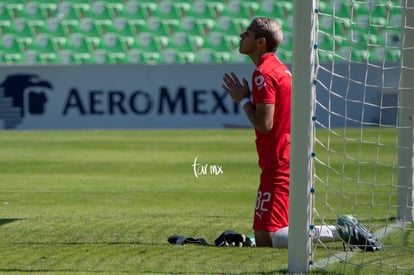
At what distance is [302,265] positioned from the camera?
225 inches

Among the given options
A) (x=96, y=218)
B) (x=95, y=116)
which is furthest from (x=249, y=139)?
(x=96, y=218)

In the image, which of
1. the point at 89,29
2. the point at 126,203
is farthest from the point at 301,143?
the point at 89,29

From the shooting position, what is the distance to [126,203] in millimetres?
10297

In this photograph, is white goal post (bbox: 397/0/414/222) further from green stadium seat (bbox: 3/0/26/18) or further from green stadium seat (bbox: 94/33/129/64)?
green stadium seat (bbox: 3/0/26/18)

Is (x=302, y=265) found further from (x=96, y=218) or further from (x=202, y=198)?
(x=202, y=198)

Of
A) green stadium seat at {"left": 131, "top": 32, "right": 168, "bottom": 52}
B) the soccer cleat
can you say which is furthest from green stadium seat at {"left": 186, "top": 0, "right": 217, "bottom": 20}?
the soccer cleat

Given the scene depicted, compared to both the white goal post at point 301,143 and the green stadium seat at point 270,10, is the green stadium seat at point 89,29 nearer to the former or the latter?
the green stadium seat at point 270,10

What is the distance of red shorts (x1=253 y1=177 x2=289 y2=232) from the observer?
22.6ft

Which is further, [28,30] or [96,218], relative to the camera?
[28,30]

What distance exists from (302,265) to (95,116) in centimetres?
1649

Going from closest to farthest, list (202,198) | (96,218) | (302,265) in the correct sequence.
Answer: (302,265) < (96,218) < (202,198)

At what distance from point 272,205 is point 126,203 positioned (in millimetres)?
3696

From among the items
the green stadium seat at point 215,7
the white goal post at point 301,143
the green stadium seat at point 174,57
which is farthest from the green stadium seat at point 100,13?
the white goal post at point 301,143

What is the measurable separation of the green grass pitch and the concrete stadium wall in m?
1.31
